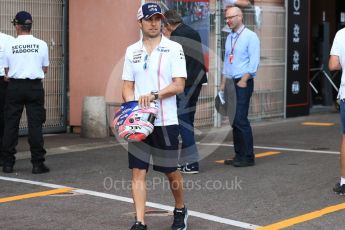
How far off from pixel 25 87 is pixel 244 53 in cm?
278

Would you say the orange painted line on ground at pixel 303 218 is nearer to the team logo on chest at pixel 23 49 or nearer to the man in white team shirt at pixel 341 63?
the man in white team shirt at pixel 341 63

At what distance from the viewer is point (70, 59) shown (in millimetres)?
12906

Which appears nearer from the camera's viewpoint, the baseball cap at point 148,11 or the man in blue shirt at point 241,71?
the baseball cap at point 148,11

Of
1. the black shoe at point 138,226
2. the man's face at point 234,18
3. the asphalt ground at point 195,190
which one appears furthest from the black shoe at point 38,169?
the black shoe at point 138,226

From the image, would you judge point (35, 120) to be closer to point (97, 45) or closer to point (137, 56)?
point (137, 56)

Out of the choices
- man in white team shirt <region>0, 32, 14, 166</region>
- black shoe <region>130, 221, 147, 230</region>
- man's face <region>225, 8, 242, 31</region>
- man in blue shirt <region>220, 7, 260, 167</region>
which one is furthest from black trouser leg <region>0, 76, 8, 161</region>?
black shoe <region>130, 221, 147, 230</region>

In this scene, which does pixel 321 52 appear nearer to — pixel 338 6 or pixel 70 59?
pixel 338 6

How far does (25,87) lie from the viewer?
29.5ft

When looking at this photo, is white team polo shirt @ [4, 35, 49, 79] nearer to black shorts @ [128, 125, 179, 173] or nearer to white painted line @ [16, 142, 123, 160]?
white painted line @ [16, 142, 123, 160]

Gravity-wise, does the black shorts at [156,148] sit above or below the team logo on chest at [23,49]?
below

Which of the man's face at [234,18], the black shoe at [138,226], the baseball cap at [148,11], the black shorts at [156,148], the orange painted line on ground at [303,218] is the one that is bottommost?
the orange painted line on ground at [303,218]

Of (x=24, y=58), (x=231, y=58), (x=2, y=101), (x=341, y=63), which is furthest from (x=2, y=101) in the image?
(x=341, y=63)

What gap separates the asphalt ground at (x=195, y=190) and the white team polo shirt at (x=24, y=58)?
4.13 ft

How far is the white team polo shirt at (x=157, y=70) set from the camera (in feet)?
20.1
